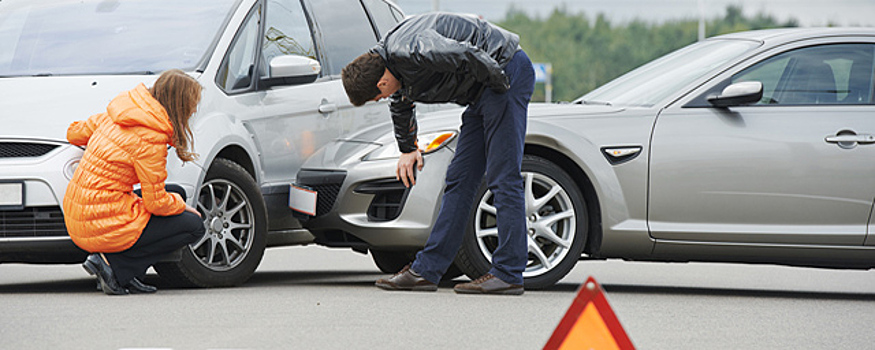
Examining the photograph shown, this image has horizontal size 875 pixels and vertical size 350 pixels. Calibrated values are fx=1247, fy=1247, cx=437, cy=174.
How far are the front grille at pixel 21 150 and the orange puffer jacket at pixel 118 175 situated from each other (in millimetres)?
157

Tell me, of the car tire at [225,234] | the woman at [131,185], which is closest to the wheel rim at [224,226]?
the car tire at [225,234]

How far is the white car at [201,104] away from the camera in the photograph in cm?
614

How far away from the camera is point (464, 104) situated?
21.3ft

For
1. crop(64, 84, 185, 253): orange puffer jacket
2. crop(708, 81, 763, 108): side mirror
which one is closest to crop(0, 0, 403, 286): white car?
crop(64, 84, 185, 253): orange puffer jacket

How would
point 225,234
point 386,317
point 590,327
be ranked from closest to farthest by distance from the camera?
1. point 590,327
2. point 386,317
3. point 225,234

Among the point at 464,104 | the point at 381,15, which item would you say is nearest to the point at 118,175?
the point at 464,104

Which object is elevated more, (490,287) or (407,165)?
(407,165)

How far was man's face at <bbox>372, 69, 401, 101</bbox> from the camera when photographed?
6.21 m

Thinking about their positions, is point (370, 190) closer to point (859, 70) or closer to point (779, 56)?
point (779, 56)

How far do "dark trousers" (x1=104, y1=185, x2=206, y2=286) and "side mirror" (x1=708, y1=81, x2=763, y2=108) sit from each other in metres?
2.88

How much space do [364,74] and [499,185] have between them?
35.6 inches

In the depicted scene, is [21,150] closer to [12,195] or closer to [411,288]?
[12,195]

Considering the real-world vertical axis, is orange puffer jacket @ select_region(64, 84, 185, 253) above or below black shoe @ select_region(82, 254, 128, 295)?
above

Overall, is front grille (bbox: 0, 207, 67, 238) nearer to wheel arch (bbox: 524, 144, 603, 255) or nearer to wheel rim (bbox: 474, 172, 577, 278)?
wheel rim (bbox: 474, 172, 577, 278)
